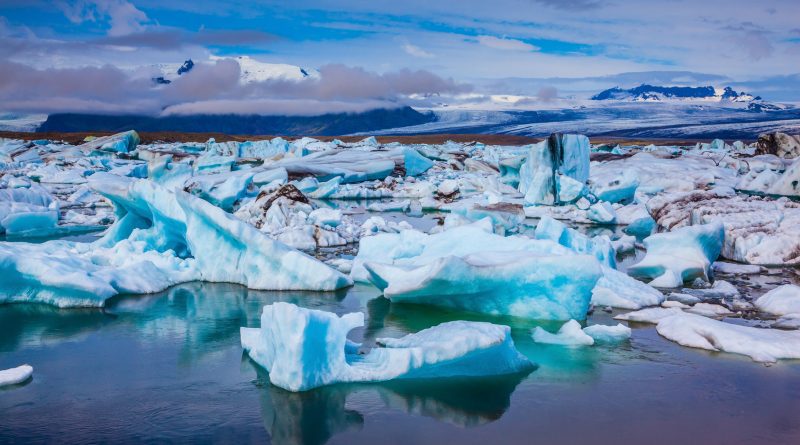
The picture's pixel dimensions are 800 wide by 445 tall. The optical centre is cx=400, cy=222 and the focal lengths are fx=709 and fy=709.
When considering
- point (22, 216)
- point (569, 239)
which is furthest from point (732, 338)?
point (22, 216)

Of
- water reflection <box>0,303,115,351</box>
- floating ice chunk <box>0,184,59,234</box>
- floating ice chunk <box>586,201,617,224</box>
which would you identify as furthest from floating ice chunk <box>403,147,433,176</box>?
water reflection <box>0,303,115,351</box>

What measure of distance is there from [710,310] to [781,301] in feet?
1.90

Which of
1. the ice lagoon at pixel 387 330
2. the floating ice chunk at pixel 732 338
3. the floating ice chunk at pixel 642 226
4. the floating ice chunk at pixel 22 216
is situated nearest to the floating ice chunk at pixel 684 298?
the ice lagoon at pixel 387 330

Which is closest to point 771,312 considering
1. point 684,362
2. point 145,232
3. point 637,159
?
point 684,362

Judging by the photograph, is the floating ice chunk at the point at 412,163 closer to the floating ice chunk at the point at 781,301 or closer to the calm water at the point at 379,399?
the floating ice chunk at the point at 781,301

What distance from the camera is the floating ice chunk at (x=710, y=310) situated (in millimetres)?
5559

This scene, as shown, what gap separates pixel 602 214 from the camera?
474 inches

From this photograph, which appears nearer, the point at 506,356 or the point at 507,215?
the point at 506,356

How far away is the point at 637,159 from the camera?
18844 mm

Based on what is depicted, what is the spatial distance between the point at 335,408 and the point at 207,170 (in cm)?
1730

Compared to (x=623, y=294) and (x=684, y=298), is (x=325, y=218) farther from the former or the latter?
(x=684, y=298)

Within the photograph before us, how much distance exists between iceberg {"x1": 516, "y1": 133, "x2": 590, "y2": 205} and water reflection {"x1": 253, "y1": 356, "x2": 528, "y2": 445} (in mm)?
9467

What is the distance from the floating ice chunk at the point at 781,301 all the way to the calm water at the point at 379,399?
1.26m

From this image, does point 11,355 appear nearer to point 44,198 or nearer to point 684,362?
point 684,362
